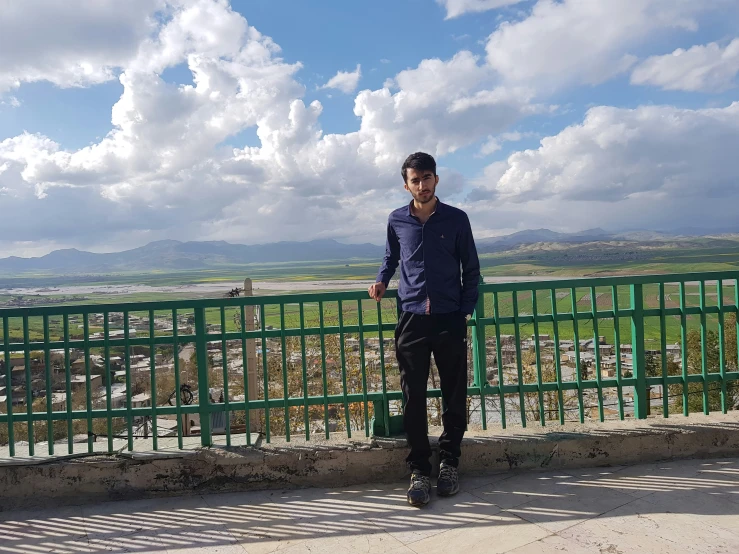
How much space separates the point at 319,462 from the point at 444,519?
1.04 meters

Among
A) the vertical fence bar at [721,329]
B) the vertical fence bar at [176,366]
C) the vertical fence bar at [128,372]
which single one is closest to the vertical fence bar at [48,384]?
Answer: the vertical fence bar at [128,372]

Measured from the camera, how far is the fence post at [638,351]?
4.16 metres

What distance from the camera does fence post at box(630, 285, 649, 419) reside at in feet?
13.7

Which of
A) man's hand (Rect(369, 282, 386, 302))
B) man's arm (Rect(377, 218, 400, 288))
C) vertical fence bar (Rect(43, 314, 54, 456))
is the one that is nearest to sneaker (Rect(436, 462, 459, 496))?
man's hand (Rect(369, 282, 386, 302))

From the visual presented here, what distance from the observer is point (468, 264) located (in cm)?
358

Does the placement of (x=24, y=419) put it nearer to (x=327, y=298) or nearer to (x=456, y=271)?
(x=327, y=298)

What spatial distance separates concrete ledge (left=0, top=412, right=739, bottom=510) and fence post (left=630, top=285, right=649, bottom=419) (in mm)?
235

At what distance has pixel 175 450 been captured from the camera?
12.7 feet

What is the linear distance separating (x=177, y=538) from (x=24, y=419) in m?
1.59

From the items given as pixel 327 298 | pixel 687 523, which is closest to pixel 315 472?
pixel 327 298

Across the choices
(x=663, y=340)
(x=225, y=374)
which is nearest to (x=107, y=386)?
(x=225, y=374)

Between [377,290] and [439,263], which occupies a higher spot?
[439,263]

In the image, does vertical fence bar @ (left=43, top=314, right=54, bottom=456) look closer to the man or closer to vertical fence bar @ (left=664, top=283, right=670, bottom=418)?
the man

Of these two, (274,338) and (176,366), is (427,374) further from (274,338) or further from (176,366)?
(176,366)
